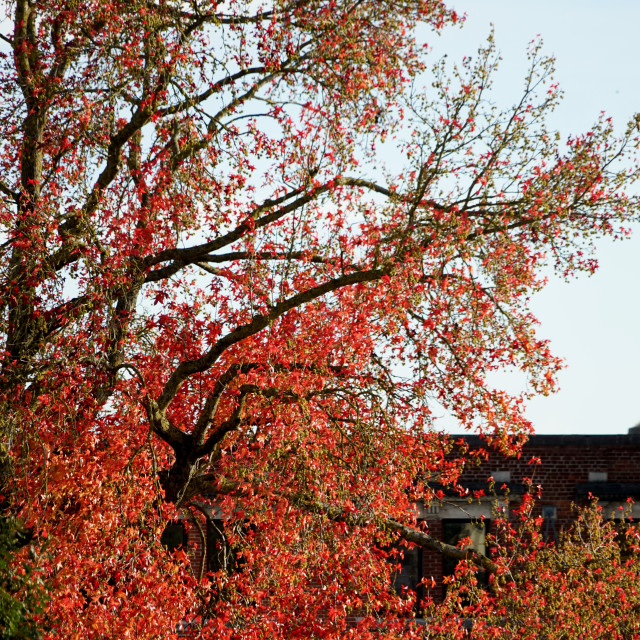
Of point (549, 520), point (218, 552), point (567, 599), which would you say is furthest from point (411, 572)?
point (567, 599)

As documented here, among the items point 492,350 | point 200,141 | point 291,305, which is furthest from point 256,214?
point 492,350

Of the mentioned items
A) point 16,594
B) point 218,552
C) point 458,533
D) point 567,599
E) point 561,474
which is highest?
point 561,474

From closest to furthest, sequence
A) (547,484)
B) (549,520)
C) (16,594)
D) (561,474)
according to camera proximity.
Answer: (16,594)
(549,520)
(547,484)
(561,474)

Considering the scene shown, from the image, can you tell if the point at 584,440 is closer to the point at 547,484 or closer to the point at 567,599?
the point at 547,484

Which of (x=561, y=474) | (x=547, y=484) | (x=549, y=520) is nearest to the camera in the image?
(x=549, y=520)

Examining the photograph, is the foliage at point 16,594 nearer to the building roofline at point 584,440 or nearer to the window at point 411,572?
the window at point 411,572

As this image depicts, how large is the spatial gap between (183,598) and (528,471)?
10699mm

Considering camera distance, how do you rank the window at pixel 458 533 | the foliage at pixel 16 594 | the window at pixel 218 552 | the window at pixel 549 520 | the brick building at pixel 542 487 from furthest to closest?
the window at pixel 458 533, the brick building at pixel 542 487, the window at pixel 549 520, the window at pixel 218 552, the foliage at pixel 16 594

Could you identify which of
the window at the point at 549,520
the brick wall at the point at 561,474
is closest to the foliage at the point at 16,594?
the brick wall at the point at 561,474

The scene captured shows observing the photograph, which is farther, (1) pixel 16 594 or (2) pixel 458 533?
(2) pixel 458 533

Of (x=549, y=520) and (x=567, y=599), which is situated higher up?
(x=549, y=520)

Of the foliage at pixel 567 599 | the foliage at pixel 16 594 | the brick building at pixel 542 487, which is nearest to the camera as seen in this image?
the foliage at pixel 16 594

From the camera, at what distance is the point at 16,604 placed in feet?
32.6

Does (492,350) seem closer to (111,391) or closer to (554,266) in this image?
(554,266)
